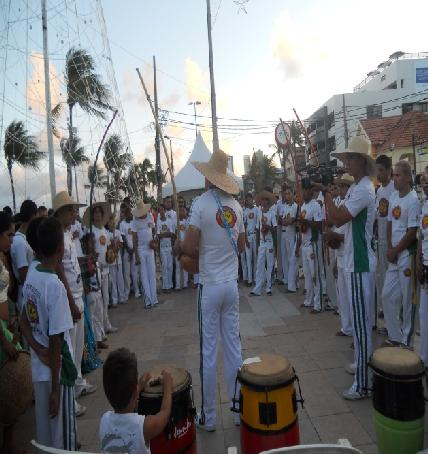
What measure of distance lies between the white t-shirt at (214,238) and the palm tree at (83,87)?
836cm

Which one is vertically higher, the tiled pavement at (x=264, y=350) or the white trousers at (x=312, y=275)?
the white trousers at (x=312, y=275)

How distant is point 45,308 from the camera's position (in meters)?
2.71

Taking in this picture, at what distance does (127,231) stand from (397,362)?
7649 mm

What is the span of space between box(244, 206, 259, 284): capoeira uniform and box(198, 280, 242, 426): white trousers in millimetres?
6273

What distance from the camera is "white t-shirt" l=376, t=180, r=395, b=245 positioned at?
5.74 meters

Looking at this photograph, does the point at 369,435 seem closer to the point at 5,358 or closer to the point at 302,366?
the point at 302,366

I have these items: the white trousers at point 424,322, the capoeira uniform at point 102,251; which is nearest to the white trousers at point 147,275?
the capoeira uniform at point 102,251

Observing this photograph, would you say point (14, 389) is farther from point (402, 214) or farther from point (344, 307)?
point (402, 214)

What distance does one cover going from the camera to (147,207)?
862cm

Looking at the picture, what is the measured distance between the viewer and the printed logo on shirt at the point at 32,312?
2738mm

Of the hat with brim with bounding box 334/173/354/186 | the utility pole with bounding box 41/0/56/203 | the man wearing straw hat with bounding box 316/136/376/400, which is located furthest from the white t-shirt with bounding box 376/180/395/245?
the utility pole with bounding box 41/0/56/203

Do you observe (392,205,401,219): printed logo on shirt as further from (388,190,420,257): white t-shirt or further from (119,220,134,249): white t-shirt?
(119,220,134,249): white t-shirt

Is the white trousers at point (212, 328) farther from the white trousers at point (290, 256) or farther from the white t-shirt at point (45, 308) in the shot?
the white trousers at point (290, 256)

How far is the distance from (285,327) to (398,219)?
2.50 metres
